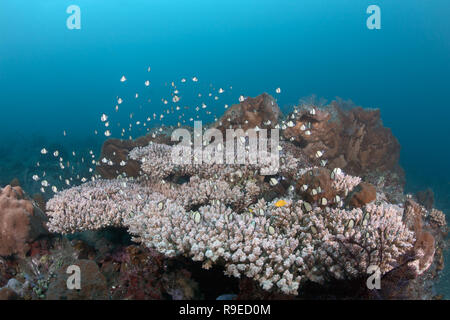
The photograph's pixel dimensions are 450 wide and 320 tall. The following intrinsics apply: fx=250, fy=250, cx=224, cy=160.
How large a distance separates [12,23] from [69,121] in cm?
8665

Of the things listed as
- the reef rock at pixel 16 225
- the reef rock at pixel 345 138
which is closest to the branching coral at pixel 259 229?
the reef rock at pixel 16 225

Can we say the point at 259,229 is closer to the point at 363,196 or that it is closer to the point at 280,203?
the point at 280,203

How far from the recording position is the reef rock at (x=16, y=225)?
5.41 metres

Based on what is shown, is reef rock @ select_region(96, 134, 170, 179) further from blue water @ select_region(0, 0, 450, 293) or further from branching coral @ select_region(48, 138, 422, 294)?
blue water @ select_region(0, 0, 450, 293)

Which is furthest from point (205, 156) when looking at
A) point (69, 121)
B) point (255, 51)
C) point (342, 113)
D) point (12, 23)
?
point (12, 23)

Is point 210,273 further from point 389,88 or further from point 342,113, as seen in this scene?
point 389,88

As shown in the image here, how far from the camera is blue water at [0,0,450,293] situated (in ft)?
337

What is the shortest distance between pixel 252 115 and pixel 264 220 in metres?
6.93

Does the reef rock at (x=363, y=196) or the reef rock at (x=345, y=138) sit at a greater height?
the reef rock at (x=345, y=138)

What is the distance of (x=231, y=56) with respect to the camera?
155 metres

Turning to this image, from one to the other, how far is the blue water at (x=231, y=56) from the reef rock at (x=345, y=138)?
67928 millimetres

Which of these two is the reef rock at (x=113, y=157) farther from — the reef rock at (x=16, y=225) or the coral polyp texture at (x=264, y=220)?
the reef rock at (x=16, y=225)

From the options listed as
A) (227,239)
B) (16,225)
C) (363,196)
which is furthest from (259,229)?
(16,225)

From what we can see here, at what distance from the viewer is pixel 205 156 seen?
800 centimetres
